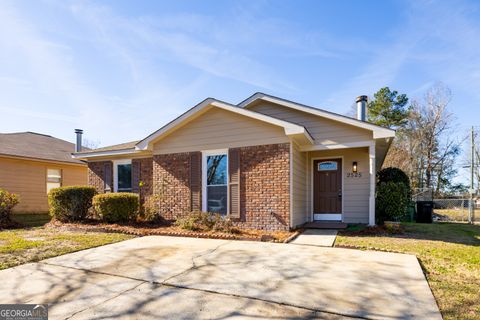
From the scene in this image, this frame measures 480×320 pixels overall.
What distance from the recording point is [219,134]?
9.09 metres

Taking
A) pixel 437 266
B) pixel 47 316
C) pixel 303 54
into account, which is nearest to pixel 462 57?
pixel 303 54

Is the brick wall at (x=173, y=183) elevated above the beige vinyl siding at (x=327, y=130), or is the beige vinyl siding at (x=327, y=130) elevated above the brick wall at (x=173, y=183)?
the beige vinyl siding at (x=327, y=130)

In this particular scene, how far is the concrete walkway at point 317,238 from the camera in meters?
6.64

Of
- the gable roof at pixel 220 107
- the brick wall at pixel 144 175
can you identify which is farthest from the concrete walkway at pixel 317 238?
the brick wall at pixel 144 175

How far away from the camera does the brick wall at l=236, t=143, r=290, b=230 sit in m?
8.02

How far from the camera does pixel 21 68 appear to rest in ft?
31.7

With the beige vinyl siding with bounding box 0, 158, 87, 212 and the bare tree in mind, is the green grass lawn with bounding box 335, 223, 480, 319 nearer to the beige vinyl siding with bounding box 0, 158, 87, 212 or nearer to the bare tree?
the beige vinyl siding with bounding box 0, 158, 87, 212

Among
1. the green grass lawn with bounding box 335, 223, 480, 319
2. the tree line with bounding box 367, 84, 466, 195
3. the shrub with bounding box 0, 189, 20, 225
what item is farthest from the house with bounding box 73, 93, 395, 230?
the tree line with bounding box 367, 84, 466, 195

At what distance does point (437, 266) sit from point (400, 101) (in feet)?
87.9

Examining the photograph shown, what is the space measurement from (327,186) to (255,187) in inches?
123

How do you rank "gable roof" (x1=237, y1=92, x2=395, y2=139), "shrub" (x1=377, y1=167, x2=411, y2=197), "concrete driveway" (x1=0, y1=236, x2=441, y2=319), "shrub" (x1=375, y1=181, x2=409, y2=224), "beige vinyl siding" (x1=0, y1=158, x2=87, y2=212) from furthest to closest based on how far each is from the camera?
1. "beige vinyl siding" (x1=0, y1=158, x2=87, y2=212)
2. "shrub" (x1=377, y1=167, x2=411, y2=197)
3. "shrub" (x1=375, y1=181, x2=409, y2=224)
4. "gable roof" (x1=237, y1=92, x2=395, y2=139)
5. "concrete driveway" (x1=0, y1=236, x2=441, y2=319)

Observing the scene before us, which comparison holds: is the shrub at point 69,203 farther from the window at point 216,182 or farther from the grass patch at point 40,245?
the window at point 216,182

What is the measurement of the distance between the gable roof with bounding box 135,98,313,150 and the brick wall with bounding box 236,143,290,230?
0.56m

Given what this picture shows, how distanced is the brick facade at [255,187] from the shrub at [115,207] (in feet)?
3.75
